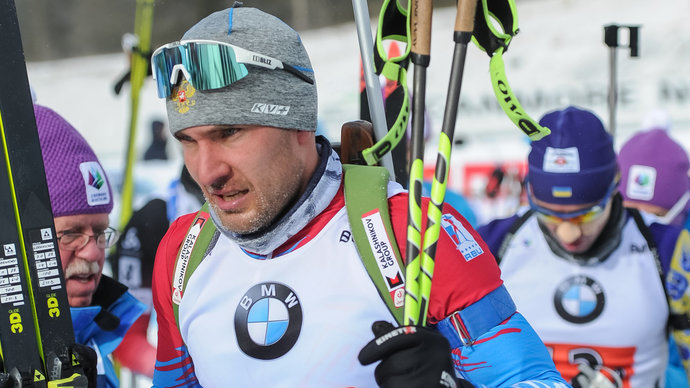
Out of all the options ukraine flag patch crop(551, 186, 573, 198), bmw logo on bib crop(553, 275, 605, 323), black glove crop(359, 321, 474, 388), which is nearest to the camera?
black glove crop(359, 321, 474, 388)

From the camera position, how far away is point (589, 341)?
3.78m

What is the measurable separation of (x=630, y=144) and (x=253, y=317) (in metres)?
4.53

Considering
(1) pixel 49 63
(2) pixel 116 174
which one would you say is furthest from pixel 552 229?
(1) pixel 49 63

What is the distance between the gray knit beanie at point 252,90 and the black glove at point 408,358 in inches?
24.0

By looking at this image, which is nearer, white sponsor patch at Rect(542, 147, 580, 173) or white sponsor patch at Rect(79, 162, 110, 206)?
white sponsor patch at Rect(79, 162, 110, 206)

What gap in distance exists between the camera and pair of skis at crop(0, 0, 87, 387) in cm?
207

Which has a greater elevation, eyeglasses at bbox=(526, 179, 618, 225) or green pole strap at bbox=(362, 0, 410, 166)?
green pole strap at bbox=(362, 0, 410, 166)

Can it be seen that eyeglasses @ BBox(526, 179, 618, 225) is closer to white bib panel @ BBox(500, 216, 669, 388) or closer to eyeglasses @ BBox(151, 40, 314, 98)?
white bib panel @ BBox(500, 216, 669, 388)

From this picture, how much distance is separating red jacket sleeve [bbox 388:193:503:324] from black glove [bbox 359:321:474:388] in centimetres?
24

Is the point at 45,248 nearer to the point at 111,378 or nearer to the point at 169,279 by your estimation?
the point at 169,279

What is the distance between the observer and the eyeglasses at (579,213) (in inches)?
142

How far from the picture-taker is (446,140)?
5.43 feet

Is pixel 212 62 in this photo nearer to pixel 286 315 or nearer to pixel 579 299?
pixel 286 315

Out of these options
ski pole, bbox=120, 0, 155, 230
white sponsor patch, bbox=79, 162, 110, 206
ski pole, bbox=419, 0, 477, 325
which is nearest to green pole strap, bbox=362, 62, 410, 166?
ski pole, bbox=419, 0, 477, 325
